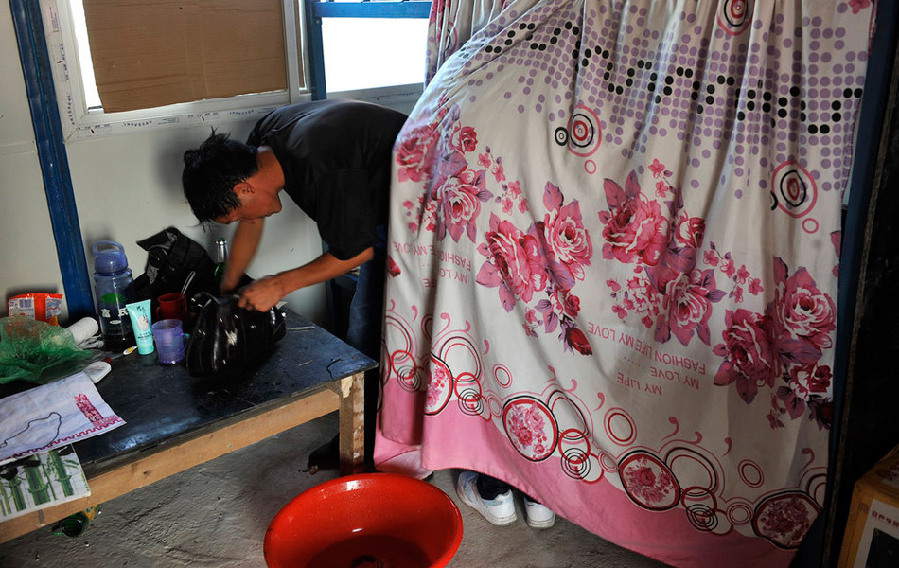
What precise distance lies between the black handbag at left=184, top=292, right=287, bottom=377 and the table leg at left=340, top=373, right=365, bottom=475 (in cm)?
27

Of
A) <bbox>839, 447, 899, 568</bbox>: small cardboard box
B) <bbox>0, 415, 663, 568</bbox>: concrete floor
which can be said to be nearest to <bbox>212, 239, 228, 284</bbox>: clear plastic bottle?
<bbox>0, 415, 663, 568</bbox>: concrete floor

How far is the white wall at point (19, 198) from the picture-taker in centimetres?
174

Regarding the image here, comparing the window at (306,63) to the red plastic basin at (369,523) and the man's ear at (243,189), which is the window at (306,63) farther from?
the red plastic basin at (369,523)

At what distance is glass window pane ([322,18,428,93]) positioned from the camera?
2551 mm

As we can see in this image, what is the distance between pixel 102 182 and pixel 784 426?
6.05 ft

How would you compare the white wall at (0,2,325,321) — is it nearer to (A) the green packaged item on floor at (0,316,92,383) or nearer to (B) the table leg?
(A) the green packaged item on floor at (0,316,92,383)

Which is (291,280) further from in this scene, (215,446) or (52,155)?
(52,155)

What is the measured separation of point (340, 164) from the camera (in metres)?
1.77

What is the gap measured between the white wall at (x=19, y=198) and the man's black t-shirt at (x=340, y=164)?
23.4 inches

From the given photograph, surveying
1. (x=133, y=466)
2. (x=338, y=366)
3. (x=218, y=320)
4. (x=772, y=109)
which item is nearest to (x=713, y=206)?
(x=772, y=109)

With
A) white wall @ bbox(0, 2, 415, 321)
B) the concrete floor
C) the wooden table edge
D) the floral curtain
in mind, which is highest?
the floral curtain

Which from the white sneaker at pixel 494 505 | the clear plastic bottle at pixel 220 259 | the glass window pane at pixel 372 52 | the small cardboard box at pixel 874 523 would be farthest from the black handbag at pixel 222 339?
the small cardboard box at pixel 874 523

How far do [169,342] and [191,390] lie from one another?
0.18 meters

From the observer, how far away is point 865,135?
116 centimetres
